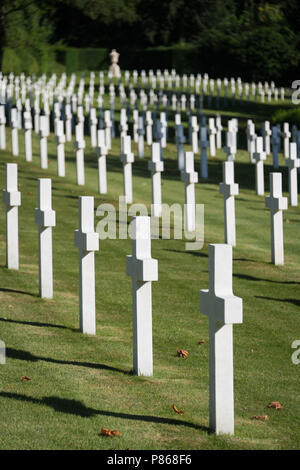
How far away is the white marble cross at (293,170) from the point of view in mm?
18125

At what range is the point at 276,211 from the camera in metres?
13.4

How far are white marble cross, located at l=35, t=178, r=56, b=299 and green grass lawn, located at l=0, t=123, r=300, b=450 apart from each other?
8.4 inches

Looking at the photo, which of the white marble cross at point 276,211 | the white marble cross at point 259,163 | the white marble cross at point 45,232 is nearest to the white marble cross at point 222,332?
the white marble cross at point 45,232

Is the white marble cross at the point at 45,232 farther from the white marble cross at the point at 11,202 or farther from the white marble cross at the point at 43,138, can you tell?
the white marble cross at the point at 43,138

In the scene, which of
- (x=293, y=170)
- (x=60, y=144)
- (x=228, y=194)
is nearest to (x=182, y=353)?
(x=228, y=194)

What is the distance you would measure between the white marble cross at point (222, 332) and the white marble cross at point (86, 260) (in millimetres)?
2721

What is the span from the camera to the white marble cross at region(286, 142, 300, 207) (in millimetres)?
18125

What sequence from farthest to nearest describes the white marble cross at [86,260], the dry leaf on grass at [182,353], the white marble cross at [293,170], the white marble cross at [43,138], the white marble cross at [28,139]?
the white marble cross at [28,139] < the white marble cross at [43,138] < the white marble cross at [293,170] < the white marble cross at [86,260] < the dry leaf on grass at [182,353]

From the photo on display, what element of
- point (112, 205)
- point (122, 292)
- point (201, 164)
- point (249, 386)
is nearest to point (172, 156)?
point (201, 164)

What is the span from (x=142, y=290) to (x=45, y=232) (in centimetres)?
292

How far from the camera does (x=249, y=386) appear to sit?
7.93 meters

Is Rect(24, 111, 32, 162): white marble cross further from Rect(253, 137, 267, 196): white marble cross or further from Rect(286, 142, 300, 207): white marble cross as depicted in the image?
Rect(286, 142, 300, 207): white marble cross

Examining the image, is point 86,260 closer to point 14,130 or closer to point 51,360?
point 51,360
